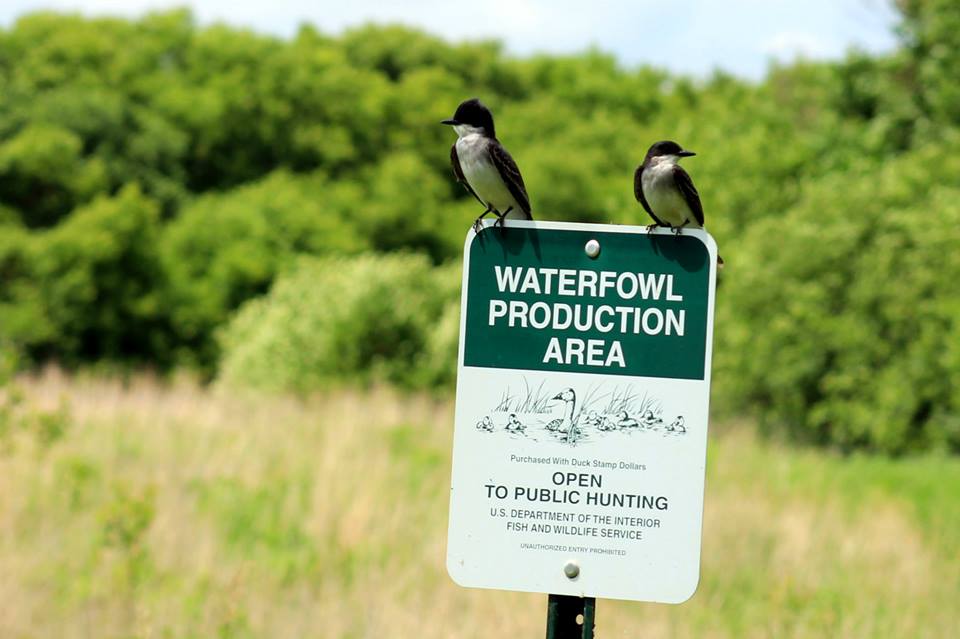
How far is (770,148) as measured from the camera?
2216cm

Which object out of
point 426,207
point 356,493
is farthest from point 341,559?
point 426,207

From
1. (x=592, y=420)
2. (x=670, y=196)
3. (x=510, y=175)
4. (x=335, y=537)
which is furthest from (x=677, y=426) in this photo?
(x=335, y=537)

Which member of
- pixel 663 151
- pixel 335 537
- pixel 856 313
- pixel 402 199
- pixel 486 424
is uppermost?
pixel 402 199

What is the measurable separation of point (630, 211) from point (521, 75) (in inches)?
707

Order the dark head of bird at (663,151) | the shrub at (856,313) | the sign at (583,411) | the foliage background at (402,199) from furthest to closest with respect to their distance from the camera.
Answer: the foliage background at (402,199), the shrub at (856,313), the dark head of bird at (663,151), the sign at (583,411)

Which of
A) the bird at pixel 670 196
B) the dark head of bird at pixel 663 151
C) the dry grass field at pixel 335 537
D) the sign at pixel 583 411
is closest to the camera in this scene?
the sign at pixel 583 411

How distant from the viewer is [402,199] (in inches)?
1275

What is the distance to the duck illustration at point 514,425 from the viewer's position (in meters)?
2.42

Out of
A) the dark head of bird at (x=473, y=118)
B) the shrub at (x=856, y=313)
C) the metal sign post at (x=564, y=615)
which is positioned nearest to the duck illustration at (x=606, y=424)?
the metal sign post at (x=564, y=615)

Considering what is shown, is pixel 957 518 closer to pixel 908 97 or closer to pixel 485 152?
pixel 485 152

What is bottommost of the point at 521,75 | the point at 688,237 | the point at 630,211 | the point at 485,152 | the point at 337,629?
the point at 337,629

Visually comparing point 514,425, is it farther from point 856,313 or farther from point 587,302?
point 856,313

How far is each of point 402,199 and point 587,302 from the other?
99.0ft

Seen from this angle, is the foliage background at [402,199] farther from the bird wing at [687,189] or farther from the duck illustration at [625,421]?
the duck illustration at [625,421]
